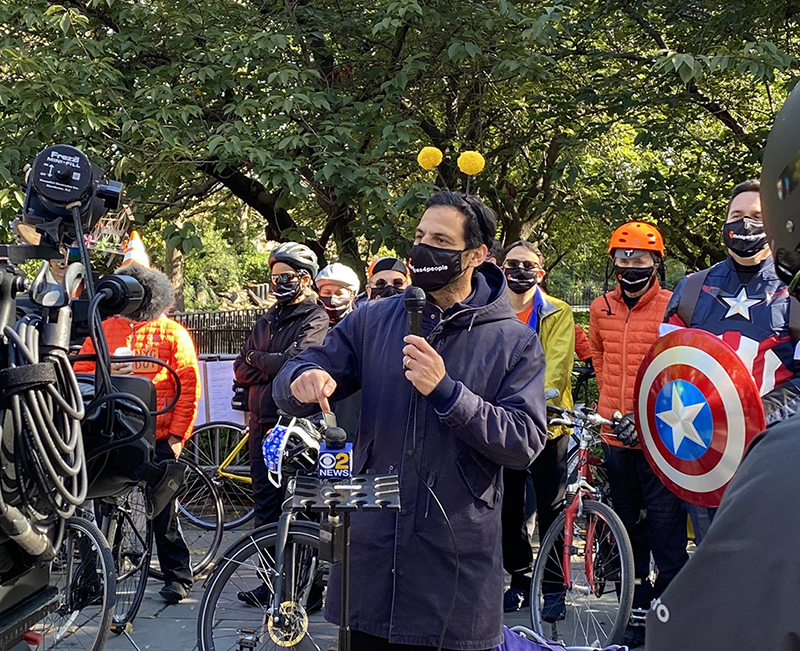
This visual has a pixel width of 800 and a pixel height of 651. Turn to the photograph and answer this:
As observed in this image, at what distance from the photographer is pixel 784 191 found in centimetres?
106

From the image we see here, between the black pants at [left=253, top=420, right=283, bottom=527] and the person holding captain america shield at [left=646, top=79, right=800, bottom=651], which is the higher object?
the person holding captain america shield at [left=646, top=79, right=800, bottom=651]

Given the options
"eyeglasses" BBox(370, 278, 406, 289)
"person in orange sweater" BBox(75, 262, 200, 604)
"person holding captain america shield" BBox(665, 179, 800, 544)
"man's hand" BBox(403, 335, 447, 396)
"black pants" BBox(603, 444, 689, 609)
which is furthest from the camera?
"eyeglasses" BBox(370, 278, 406, 289)

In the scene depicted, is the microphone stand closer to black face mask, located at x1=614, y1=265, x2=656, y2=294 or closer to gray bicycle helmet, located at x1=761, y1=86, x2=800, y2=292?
gray bicycle helmet, located at x1=761, y1=86, x2=800, y2=292

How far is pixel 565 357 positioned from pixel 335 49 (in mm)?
4657

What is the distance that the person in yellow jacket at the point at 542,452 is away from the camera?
5.57m

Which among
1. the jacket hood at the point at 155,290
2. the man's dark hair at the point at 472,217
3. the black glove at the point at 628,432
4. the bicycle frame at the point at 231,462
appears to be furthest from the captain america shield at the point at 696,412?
the bicycle frame at the point at 231,462

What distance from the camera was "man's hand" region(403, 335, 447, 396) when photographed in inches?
103

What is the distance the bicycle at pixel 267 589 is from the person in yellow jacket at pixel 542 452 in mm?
1570

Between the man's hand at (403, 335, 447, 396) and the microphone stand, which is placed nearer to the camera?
the microphone stand

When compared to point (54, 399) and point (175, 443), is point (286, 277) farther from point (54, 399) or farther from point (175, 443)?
point (54, 399)

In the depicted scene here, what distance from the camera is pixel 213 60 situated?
26.2ft

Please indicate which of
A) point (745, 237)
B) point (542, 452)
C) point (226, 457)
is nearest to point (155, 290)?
point (542, 452)

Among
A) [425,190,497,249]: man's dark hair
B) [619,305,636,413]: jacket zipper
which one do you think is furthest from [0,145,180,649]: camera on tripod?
[619,305,636,413]: jacket zipper

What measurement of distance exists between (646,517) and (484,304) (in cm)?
262
